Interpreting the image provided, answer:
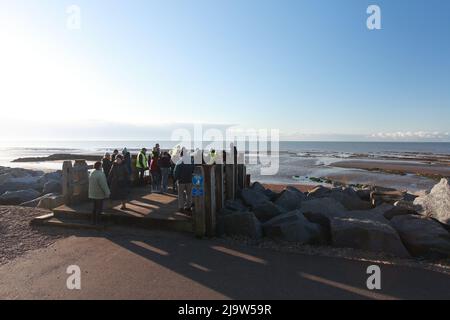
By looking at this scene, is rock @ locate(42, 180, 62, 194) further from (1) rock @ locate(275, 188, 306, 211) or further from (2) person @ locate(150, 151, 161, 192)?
(1) rock @ locate(275, 188, 306, 211)

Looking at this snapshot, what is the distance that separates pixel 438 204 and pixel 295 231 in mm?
5078

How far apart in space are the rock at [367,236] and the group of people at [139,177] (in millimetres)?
4002

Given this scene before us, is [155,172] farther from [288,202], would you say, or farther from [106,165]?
[288,202]

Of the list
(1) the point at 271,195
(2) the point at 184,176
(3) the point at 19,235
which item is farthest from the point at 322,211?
(3) the point at 19,235

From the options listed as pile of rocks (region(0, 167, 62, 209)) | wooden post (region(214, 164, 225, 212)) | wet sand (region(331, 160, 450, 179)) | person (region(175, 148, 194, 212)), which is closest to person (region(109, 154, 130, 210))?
pile of rocks (region(0, 167, 62, 209))

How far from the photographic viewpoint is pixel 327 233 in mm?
9133

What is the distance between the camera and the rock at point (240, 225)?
348 inches

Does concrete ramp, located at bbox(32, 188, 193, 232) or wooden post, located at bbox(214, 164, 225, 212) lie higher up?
wooden post, located at bbox(214, 164, 225, 212)

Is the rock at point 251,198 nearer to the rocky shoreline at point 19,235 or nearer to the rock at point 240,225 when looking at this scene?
the rock at point 240,225

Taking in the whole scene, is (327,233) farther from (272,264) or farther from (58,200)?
(58,200)

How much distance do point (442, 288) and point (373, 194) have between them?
1087cm

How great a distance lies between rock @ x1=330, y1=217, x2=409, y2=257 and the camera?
8.00 metres

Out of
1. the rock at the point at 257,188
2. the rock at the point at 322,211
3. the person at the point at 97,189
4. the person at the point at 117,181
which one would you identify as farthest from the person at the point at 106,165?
the rock at the point at 257,188

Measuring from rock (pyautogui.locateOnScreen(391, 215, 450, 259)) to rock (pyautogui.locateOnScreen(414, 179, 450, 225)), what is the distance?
4.07ft
